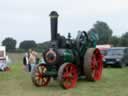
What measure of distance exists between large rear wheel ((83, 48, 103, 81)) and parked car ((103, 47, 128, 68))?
32.1ft

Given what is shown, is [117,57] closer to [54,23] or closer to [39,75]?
[39,75]

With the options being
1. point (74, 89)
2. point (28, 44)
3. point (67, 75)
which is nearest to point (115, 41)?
point (28, 44)

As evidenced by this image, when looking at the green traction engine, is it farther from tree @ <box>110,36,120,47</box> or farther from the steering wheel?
tree @ <box>110,36,120,47</box>

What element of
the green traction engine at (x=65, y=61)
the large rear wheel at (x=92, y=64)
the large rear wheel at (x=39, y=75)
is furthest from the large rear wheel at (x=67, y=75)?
the large rear wheel at (x=39, y=75)

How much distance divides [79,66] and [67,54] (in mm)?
922

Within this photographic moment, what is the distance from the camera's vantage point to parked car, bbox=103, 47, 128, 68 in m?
27.3

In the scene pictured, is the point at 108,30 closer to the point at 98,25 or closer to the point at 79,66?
the point at 98,25

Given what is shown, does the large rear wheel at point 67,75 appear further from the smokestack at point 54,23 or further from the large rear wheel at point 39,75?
the smokestack at point 54,23

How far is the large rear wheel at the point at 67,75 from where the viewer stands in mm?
14523

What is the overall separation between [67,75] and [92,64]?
2219mm

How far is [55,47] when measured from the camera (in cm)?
1564

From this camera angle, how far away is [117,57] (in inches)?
1088

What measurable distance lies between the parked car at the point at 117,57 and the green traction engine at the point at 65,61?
10387mm

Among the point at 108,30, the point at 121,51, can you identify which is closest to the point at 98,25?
the point at 108,30
